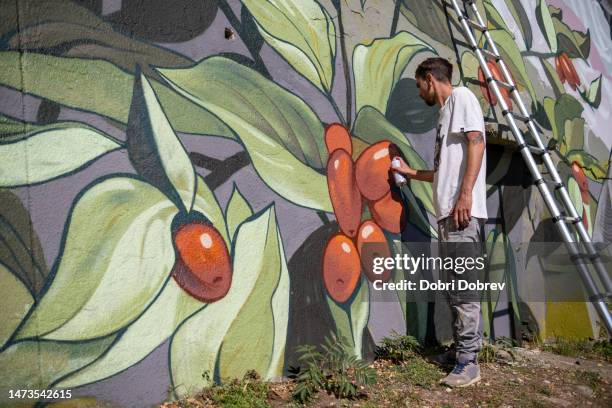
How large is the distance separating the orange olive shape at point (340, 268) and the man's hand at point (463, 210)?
64cm

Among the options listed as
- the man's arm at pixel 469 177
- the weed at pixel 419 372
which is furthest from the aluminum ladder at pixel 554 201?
the weed at pixel 419 372

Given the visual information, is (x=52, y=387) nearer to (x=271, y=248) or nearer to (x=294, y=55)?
(x=271, y=248)

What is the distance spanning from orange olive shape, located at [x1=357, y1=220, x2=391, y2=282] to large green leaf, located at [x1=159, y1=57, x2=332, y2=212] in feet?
1.12

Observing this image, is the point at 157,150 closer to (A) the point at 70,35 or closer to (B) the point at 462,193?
(A) the point at 70,35

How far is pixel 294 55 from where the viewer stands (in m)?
2.98

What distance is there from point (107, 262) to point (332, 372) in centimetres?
135

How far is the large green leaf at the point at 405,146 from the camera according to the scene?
10.9ft

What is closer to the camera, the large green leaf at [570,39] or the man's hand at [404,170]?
the man's hand at [404,170]

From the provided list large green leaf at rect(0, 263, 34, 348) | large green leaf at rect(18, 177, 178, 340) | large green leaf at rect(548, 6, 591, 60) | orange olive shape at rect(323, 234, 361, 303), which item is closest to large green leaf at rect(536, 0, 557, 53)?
large green leaf at rect(548, 6, 591, 60)

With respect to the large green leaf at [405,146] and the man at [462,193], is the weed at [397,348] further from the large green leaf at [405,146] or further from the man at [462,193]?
the large green leaf at [405,146]

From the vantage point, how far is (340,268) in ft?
10.0

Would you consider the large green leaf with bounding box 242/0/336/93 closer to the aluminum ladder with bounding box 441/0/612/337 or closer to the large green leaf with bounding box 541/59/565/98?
the aluminum ladder with bounding box 441/0/612/337

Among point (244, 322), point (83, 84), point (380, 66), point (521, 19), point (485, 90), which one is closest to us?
point (83, 84)

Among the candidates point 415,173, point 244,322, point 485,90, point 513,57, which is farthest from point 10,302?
point 513,57
